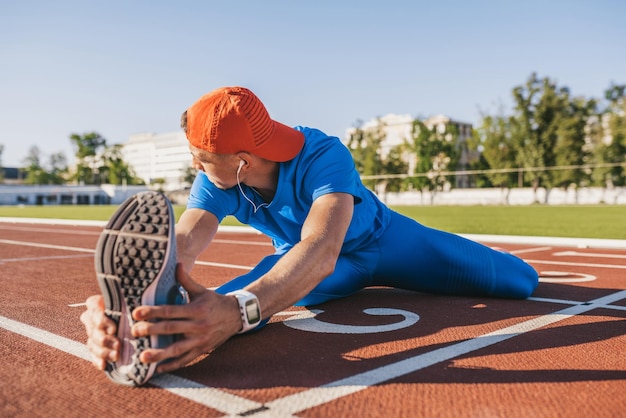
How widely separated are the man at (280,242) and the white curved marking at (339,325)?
20 cm

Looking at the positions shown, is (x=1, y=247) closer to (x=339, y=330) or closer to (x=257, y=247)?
(x=257, y=247)

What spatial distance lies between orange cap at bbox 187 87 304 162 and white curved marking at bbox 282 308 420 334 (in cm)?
112

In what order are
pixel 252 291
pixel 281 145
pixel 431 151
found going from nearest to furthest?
pixel 252 291 < pixel 281 145 < pixel 431 151

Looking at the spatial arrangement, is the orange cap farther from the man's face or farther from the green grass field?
the green grass field

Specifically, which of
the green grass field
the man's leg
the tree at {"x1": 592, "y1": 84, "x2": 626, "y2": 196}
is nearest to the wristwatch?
the man's leg

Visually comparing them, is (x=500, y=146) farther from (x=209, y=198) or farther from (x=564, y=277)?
(x=209, y=198)

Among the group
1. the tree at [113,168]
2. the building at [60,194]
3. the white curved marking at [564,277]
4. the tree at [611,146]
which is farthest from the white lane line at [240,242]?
the tree at [113,168]

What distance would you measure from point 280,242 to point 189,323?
183 cm

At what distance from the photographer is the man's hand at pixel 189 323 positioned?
1.98 metres

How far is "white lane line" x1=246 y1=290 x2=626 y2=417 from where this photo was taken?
199 centimetres

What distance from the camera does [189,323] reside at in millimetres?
2029

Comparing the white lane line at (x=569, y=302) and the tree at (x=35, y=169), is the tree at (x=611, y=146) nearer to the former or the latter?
the white lane line at (x=569, y=302)

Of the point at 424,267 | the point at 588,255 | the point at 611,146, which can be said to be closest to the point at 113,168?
the point at 611,146

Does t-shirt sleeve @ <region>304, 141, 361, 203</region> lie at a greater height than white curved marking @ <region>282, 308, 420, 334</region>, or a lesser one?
greater
